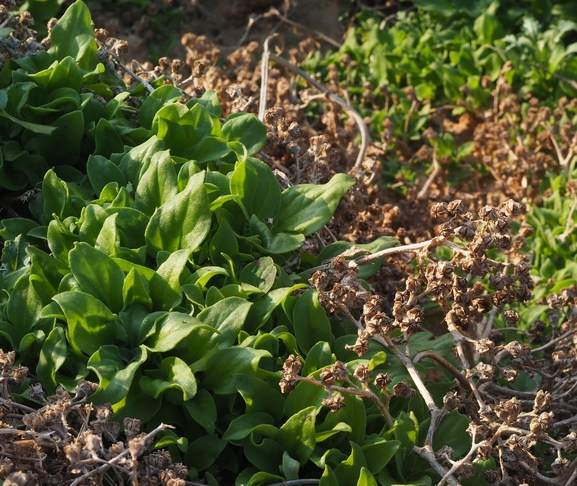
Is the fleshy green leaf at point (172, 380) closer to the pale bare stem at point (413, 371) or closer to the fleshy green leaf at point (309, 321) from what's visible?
the fleshy green leaf at point (309, 321)

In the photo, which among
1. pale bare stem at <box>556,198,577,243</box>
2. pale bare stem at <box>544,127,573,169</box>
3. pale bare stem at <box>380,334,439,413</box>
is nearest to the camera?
pale bare stem at <box>380,334,439,413</box>

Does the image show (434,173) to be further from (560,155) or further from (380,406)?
(380,406)

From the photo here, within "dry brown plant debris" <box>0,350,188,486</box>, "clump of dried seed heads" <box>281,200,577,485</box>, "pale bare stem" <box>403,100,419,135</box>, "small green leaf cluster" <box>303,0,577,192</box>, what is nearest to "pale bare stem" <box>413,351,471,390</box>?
"clump of dried seed heads" <box>281,200,577,485</box>

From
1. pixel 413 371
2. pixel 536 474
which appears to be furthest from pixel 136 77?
pixel 536 474

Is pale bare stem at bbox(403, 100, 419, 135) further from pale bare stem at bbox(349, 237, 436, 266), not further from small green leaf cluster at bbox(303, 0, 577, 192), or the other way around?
pale bare stem at bbox(349, 237, 436, 266)

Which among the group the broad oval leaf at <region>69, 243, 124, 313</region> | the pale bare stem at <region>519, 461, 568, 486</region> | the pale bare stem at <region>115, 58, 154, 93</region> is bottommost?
the pale bare stem at <region>519, 461, 568, 486</region>

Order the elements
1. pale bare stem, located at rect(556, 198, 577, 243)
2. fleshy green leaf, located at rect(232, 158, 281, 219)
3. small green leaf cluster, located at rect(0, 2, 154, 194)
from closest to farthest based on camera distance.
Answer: fleshy green leaf, located at rect(232, 158, 281, 219) → small green leaf cluster, located at rect(0, 2, 154, 194) → pale bare stem, located at rect(556, 198, 577, 243)

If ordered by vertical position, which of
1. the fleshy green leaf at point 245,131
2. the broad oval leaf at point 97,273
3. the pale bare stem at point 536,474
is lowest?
the pale bare stem at point 536,474

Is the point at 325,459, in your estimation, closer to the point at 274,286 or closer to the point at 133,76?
the point at 274,286

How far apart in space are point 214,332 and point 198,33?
4.63m

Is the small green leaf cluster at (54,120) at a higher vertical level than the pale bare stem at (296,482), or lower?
higher

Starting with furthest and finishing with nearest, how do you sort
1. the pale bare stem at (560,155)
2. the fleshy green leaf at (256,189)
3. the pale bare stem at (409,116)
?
the pale bare stem at (409,116) → the pale bare stem at (560,155) → the fleshy green leaf at (256,189)

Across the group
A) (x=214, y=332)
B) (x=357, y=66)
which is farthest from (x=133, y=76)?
(x=357, y=66)

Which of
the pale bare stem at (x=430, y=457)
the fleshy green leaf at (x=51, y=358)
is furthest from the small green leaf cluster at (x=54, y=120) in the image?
the pale bare stem at (x=430, y=457)
